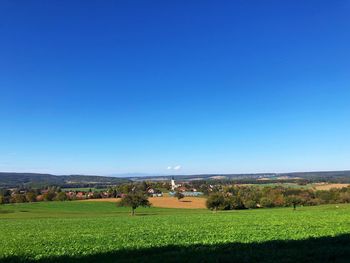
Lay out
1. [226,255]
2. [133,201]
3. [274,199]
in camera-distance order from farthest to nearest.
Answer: [274,199] < [133,201] < [226,255]

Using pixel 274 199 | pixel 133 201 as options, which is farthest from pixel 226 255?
pixel 274 199

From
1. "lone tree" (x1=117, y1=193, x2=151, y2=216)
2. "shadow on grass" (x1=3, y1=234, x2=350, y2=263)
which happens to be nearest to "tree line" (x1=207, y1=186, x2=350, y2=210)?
"lone tree" (x1=117, y1=193, x2=151, y2=216)

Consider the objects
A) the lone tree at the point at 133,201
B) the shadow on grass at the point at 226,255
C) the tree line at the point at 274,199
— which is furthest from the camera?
the tree line at the point at 274,199

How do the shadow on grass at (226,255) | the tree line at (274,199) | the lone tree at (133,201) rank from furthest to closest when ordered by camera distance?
the tree line at (274,199)
the lone tree at (133,201)
the shadow on grass at (226,255)

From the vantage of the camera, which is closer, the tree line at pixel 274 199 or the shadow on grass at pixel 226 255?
the shadow on grass at pixel 226 255

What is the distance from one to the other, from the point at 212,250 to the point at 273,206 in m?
91.2

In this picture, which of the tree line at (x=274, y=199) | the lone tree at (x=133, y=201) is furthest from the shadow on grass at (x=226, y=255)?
the tree line at (x=274, y=199)

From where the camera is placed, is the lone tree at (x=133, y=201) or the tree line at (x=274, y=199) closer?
the lone tree at (x=133, y=201)

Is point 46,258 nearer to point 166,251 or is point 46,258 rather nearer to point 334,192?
point 166,251

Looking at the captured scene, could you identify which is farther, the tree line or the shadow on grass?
the tree line

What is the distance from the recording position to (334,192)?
109 metres

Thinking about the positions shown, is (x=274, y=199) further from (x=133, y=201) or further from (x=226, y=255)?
(x=226, y=255)

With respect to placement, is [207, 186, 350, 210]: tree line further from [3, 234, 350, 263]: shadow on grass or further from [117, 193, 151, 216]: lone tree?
[3, 234, 350, 263]: shadow on grass

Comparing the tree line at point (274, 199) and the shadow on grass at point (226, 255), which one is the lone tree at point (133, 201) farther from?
the shadow on grass at point (226, 255)
